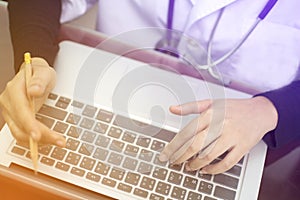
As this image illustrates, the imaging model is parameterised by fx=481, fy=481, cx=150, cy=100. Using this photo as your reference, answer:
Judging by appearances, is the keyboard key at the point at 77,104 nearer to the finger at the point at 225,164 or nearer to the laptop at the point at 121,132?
the laptop at the point at 121,132

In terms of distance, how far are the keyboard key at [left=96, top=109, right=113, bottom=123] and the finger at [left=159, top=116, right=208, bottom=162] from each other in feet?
0.23

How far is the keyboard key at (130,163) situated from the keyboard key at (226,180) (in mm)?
85

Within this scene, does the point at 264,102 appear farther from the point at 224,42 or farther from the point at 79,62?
the point at 79,62

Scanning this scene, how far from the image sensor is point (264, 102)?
561 mm

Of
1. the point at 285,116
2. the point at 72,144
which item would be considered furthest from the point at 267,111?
the point at 72,144

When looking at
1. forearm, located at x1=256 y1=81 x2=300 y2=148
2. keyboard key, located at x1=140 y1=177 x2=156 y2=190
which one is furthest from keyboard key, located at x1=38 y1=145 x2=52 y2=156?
forearm, located at x1=256 y1=81 x2=300 y2=148

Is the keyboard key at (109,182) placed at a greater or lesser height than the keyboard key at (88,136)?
lesser

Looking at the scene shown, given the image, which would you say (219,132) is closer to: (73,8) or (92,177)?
(92,177)

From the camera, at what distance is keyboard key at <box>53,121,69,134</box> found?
513mm

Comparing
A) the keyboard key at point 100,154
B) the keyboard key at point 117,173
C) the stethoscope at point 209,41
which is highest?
the stethoscope at point 209,41

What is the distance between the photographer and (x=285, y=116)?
1.82ft

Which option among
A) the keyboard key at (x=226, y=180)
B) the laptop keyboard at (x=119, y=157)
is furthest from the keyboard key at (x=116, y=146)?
the keyboard key at (x=226, y=180)

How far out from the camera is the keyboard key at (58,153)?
1.62 feet

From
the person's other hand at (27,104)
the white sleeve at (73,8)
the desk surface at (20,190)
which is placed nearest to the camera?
the desk surface at (20,190)
